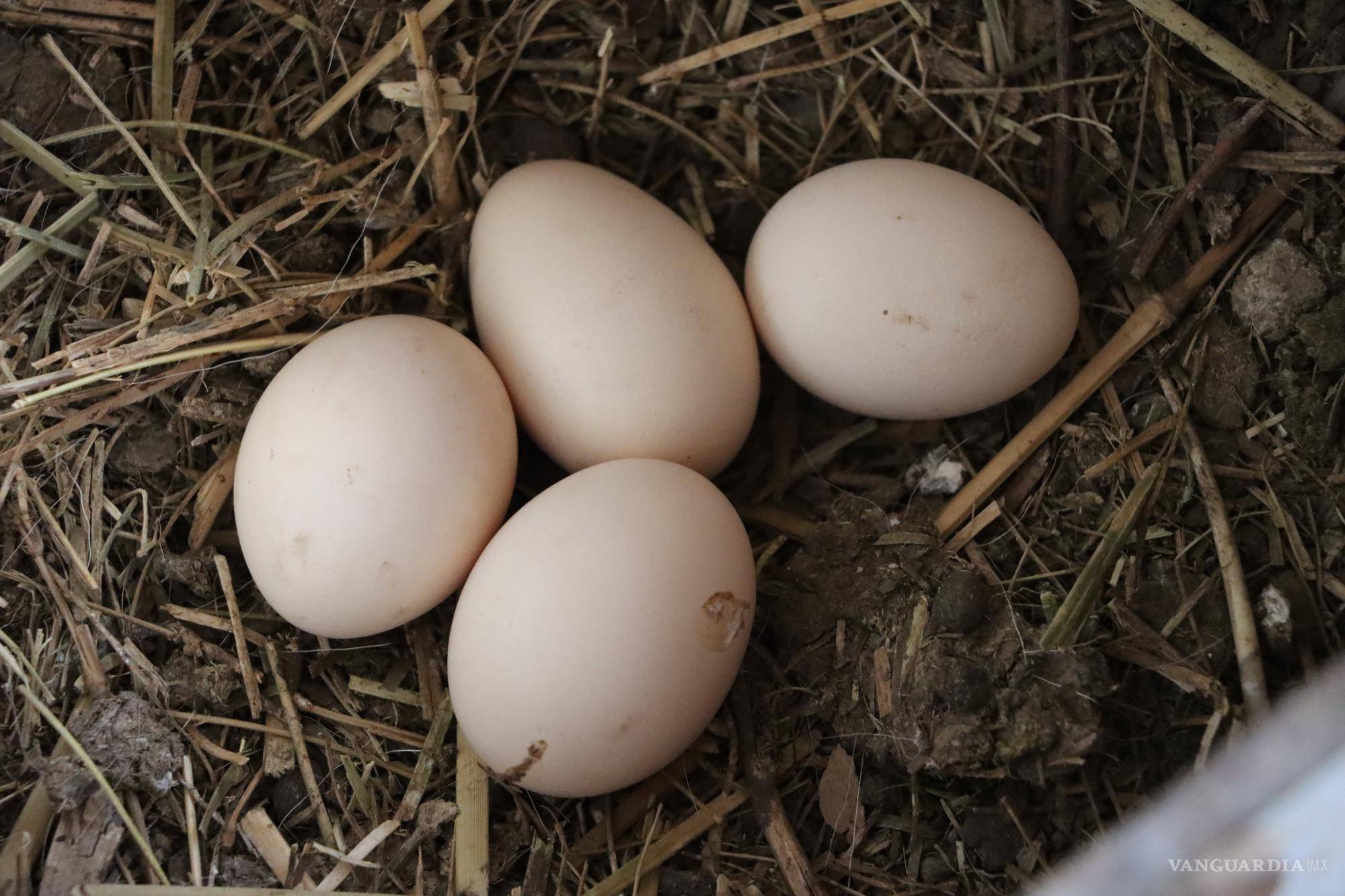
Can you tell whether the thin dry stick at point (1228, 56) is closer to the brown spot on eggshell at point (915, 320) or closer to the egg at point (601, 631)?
the brown spot on eggshell at point (915, 320)

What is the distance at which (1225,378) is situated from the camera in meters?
1.39

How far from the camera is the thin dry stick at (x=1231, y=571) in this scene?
1.20 meters

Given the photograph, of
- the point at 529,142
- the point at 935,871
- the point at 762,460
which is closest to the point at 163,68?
the point at 529,142

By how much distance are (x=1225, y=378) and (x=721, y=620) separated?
29.6 inches

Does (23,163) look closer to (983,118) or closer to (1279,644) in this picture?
(983,118)

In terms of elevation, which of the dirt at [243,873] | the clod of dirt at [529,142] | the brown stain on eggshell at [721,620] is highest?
the clod of dirt at [529,142]

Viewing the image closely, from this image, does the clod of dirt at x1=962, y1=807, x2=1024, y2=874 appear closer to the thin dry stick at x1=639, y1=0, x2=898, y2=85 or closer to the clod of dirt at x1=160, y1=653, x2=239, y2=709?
the clod of dirt at x1=160, y1=653, x2=239, y2=709

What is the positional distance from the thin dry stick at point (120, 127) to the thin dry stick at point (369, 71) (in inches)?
8.0

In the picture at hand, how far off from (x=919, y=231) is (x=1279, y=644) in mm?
660

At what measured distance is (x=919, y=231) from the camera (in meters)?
1.36

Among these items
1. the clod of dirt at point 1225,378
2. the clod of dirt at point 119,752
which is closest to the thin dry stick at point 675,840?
the clod of dirt at point 119,752

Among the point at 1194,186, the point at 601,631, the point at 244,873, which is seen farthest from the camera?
the point at 1194,186

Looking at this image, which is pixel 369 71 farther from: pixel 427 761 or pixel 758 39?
pixel 427 761

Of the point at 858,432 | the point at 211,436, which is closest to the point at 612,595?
the point at 858,432
